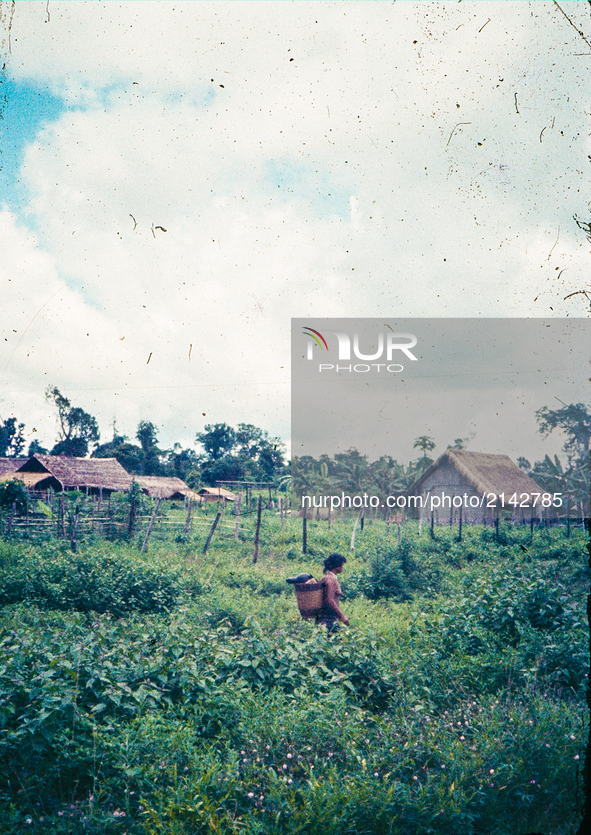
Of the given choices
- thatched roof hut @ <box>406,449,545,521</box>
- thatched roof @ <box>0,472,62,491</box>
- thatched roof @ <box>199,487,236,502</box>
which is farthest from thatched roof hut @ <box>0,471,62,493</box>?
thatched roof hut @ <box>406,449,545,521</box>

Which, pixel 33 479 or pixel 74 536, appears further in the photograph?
pixel 33 479

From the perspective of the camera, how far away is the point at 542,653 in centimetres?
398

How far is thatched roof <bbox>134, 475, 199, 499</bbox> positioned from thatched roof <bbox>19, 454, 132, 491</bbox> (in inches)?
14.6

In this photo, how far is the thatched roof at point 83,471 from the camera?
33.9ft

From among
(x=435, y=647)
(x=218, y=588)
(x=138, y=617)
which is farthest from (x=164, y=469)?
(x=435, y=647)

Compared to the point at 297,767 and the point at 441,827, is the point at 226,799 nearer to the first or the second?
the point at 297,767

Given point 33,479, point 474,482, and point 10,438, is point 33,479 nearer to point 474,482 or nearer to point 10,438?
point 10,438

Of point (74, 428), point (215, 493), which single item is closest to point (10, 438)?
point (74, 428)

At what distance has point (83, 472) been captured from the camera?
1102cm

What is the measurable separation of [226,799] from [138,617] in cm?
383

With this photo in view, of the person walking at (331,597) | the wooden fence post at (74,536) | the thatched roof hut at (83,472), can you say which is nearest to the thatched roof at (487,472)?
the person walking at (331,597)

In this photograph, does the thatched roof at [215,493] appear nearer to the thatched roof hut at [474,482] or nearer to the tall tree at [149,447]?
the tall tree at [149,447]

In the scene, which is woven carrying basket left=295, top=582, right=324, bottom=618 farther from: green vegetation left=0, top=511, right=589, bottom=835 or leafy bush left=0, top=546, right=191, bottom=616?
leafy bush left=0, top=546, right=191, bottom=616

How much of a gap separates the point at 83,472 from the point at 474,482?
8.16 m
